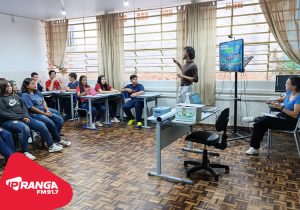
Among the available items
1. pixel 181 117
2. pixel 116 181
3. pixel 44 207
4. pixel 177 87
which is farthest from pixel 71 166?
pixel 177 87

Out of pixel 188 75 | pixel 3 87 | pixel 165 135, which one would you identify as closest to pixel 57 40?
pixel 3 87

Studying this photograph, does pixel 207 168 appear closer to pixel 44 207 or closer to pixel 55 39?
pixel 44 207

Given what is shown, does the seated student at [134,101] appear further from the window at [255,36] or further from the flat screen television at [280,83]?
the flat screen television at [280,83]

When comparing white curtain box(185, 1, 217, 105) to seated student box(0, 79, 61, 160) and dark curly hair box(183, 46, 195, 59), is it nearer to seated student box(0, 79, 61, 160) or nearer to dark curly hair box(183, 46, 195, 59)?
dark curly hair box(183, 46, 195, 59)

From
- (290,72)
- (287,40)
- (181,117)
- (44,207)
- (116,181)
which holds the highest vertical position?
(287,40)

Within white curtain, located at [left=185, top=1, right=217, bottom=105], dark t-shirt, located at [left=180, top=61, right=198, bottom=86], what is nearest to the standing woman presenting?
dark t-shirt, located at [left=180, top=61, right=198, bottom=86]

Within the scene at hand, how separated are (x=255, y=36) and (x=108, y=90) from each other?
329 cm

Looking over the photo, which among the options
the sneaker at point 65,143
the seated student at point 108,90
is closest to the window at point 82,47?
the seated student at point 108,90

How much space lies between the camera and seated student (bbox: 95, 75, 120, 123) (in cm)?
584

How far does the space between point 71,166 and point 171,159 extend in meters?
1.34

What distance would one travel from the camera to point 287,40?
4.48 metres

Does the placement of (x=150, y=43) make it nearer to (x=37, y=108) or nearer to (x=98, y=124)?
(x=98, y=124)

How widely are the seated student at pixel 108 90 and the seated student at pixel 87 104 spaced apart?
27 centimetres

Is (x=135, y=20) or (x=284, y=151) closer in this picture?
(x=284, y=151)
